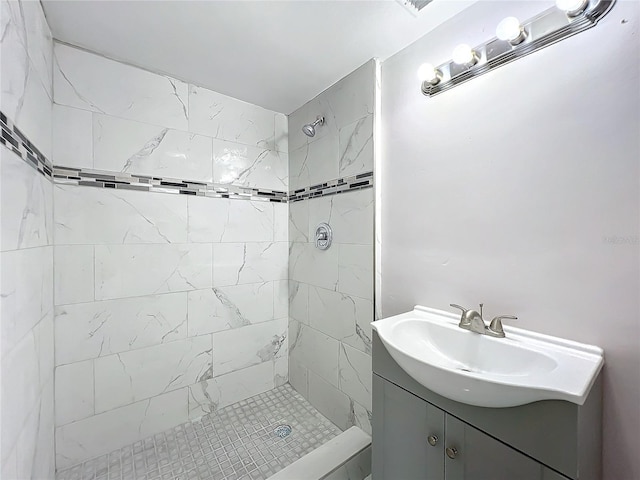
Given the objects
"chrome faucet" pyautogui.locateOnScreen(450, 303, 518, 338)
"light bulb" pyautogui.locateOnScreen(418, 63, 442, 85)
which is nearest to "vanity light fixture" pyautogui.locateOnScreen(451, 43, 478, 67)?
"light bulb" pyautogui.locateOnScreen(418, 63, 442, 85)

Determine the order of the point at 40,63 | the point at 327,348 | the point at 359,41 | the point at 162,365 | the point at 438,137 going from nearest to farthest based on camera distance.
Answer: the point at 40,63 → the point at 438,137 → the point at 359,41 → the point at 162,365 → the point at 327,348

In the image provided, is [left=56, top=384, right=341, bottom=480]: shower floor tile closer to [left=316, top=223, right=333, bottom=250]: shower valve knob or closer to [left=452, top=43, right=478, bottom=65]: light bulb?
[left=316, top=223, right=333, bottom=250]: shower valve knob

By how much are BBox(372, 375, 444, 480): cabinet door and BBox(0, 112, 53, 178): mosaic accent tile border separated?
5.08 feet

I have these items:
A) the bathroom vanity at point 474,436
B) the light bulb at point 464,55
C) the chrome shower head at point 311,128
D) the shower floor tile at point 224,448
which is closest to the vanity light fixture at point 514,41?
the light bulb at point 464,55

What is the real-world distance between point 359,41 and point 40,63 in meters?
1.47

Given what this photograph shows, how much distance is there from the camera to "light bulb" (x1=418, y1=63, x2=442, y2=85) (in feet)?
4.10

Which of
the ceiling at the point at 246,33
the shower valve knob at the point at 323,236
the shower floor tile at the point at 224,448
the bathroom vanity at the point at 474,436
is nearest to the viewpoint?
the bathroom vanity at the point at 474,436

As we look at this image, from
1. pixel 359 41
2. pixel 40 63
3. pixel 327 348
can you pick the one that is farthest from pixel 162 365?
pixel 359 41

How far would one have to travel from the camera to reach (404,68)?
1452 millimetres

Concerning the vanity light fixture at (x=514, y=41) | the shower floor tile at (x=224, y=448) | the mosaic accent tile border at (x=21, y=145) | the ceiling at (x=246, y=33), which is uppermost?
the ceiling at (x=246, y=33)

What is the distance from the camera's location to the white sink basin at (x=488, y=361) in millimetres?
710

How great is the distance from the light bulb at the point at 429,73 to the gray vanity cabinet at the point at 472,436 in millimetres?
1206

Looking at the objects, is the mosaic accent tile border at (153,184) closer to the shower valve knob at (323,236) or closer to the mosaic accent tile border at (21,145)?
the mosaic accent tile border at (21,145)

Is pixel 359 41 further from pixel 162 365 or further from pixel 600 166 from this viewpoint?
pixel 162 365
